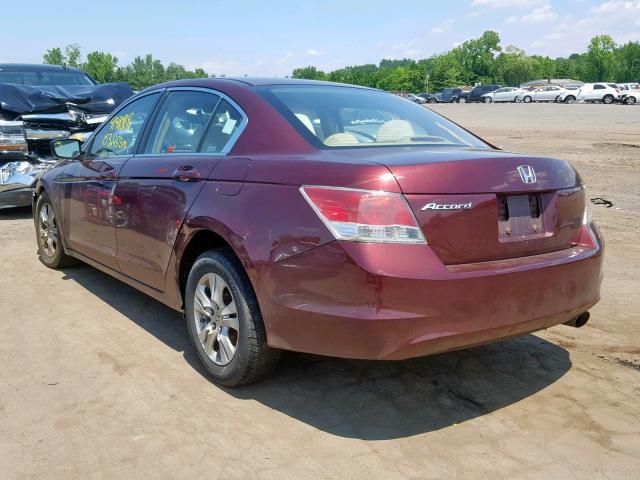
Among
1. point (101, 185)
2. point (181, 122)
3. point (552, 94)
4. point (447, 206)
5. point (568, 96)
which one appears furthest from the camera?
point (552, 94)

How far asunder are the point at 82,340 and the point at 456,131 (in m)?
2.81

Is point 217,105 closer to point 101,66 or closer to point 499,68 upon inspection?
point 101,66

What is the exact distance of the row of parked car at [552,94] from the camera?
50.6 metres

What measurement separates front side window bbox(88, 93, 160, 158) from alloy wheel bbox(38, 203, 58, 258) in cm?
96

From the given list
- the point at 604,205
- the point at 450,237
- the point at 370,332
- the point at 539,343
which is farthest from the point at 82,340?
the point at 604,205

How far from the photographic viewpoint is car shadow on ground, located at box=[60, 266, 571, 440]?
3.13 m

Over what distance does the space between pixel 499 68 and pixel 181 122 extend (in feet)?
437

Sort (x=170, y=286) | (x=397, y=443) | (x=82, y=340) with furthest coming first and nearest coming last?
(x=82, y=340), (x=170, y=286), (x=397, y=443)

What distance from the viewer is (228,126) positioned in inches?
144

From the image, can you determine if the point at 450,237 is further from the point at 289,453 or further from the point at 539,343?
the point at 539,343

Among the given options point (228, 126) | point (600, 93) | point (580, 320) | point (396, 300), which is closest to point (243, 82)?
point (228, 126)

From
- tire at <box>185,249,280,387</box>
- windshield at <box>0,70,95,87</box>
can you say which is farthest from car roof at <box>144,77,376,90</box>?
windshield at <box>0,70,95,87</box>

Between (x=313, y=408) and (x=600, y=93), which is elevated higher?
(x=600, y=93)

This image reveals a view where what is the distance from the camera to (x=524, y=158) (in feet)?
10.3
